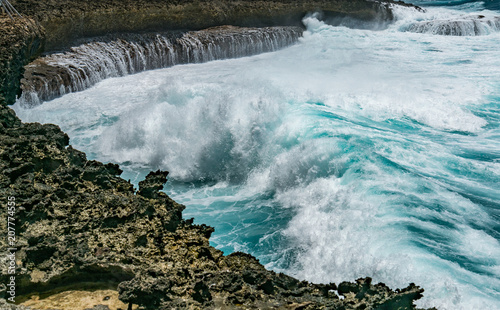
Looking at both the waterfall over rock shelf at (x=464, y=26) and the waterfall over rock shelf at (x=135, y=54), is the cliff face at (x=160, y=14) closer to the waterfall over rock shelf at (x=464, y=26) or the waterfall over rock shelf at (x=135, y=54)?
the waterfall over rock shelf at (x=135, y=54)

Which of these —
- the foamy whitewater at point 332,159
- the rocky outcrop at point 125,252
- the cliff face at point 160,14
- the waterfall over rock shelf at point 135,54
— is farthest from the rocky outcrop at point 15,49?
the rocky outcrop at point 125,252

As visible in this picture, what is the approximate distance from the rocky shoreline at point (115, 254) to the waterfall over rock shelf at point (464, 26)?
63.7 ft

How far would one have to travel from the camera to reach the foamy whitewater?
615 centimetres

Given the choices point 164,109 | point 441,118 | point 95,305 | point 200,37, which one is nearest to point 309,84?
point 441,118

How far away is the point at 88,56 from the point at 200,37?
4.32 m

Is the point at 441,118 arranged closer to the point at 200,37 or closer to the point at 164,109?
the point at 164,109

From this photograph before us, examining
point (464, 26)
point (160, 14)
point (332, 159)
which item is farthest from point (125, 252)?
point (464, 26)

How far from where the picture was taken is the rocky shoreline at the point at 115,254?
3672 millimetres

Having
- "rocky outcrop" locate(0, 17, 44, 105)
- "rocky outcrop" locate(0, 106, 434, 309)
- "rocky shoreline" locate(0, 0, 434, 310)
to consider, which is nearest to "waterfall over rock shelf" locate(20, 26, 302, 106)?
"rocky outcrop" locate(0, 17, 44, 105)

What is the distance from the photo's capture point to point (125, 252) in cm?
416

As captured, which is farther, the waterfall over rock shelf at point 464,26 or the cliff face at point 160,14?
the waterfall over rock shelf at point 464,26

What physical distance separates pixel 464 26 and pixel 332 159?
16.1 m

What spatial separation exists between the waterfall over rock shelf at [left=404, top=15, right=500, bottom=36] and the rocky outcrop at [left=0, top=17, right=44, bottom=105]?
15.9 metres

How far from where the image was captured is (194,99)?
411 inches
